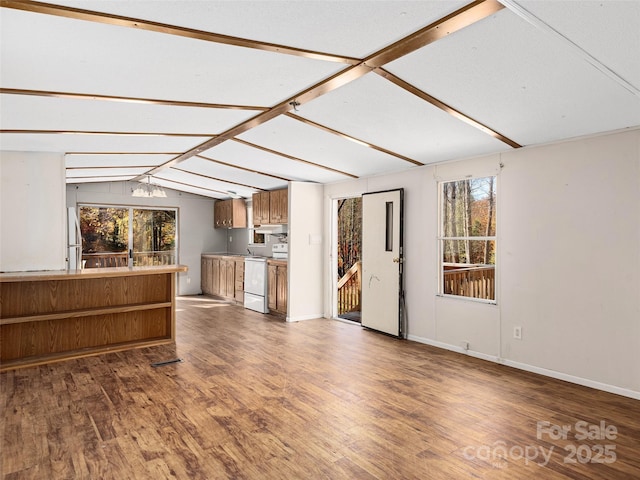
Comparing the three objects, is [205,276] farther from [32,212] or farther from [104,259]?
[32,212]

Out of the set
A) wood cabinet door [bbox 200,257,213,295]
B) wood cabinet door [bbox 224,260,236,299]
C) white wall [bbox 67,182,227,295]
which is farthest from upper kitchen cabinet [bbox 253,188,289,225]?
white wall [bbox 67,182,227,295]

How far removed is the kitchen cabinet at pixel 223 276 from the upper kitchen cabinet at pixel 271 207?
98 centimetres

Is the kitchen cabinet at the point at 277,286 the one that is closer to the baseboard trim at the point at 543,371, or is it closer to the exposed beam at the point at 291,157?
the exposed beam at the point at 291,157

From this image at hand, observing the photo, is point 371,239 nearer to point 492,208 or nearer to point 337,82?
point 492,208

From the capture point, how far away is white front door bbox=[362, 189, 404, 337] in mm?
5355

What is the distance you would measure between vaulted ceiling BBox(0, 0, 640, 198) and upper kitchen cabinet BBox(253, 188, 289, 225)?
7.69 feet

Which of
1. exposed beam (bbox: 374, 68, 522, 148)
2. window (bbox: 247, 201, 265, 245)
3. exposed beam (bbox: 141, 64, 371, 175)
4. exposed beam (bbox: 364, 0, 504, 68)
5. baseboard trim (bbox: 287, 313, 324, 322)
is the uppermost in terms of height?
exposed beam (bbox: 141, 64, 371, 175)

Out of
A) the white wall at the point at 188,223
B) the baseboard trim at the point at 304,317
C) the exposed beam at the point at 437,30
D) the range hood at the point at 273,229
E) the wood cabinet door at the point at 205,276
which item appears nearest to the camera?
the exposed beam at the point at 437,30

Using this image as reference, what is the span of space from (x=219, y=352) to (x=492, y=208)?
3446 millimetres

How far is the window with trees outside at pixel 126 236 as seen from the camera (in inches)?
324

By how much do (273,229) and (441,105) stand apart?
485cm

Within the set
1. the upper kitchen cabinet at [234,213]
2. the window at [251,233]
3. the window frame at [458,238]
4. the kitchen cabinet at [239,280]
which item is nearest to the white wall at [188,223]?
the upper kitchen cabinet at [234,213]

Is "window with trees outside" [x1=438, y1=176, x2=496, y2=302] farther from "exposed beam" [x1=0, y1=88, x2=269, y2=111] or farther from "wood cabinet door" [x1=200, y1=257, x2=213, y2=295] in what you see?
"wood cabinet door" [x1=200, y1=257, x2=213, y2=295]

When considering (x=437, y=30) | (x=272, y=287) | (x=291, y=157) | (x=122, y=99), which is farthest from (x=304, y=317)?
(x=437, y=30)
